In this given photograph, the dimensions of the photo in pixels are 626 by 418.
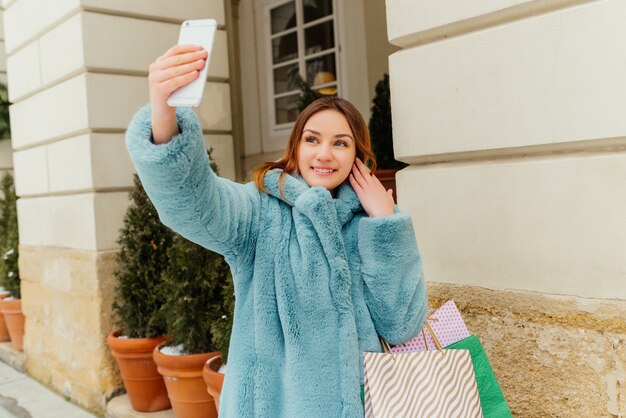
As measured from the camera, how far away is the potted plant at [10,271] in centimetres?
652

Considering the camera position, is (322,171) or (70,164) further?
(70,164)

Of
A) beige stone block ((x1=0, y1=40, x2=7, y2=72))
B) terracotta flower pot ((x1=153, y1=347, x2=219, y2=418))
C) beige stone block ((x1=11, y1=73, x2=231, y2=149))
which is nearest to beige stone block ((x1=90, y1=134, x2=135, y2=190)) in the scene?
beige stone block ((x1=11, y1=73, x2=231, y2=149))

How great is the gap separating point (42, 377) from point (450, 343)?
15.8 feet

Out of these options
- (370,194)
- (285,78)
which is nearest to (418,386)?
(370,194)

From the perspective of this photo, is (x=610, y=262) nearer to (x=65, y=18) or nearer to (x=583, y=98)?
(x=583, y=98)

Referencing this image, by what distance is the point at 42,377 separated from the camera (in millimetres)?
5688

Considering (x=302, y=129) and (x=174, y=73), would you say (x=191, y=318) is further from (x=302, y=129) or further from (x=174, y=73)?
(x=174, y=73)

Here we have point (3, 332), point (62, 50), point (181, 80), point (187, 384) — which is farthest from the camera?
point (3, 332)

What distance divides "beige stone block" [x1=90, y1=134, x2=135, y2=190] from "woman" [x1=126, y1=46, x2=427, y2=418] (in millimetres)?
3094

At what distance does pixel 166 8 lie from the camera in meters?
5.09

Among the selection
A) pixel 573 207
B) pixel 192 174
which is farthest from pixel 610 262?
pixel 192 174

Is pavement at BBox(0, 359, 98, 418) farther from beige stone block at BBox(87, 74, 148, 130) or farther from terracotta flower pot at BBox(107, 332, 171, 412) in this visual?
beige stone block at BBox(87, 74, 148, 130)

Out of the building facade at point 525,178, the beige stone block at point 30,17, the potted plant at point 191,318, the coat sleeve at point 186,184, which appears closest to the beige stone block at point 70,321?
the potted plant at point 191,318

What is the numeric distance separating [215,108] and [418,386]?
12.7 feet
